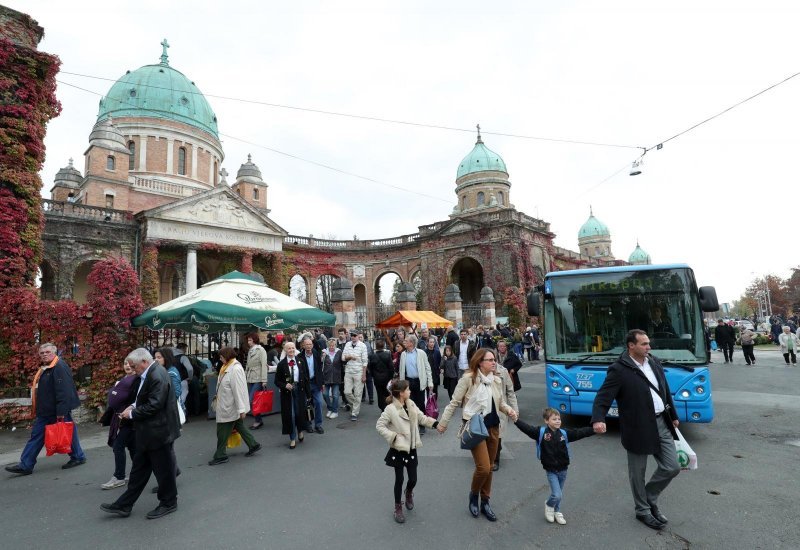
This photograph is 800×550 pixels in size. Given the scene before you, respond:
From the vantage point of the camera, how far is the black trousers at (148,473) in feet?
14.1

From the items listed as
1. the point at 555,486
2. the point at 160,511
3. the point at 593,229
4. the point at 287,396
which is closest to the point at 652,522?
the point at 555,486

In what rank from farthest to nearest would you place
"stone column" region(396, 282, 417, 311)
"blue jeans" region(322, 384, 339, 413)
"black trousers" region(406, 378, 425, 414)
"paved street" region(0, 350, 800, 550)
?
"stone column" region(396, 282, 417, 311) < "blue jeans" region(322, 384, 339, 413) < "black trousers" region(406, 378, 425, 414) < "paved street" region(0, 350, 800, 550)

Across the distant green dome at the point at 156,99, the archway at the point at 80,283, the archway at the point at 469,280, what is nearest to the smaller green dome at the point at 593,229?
the archway at the point at 469,280

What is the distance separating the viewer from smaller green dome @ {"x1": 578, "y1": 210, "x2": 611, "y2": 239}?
7162 centimetres

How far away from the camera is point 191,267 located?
2530 centimetres

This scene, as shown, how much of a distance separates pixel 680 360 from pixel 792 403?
5051 mm

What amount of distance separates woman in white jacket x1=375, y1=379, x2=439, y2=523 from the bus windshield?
3.84m

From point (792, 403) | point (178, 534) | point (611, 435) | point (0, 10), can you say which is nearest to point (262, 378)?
point (178, 534)

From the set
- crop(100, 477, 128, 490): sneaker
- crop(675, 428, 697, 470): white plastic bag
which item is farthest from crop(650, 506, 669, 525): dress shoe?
crop(100, 477, 128, 490): sneaker

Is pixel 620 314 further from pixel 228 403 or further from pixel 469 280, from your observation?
pixel 469 280

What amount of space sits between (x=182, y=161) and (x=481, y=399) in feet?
119

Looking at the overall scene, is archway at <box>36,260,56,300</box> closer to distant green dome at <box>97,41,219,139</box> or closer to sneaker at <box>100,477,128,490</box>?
distant green dome at <box>97,41,219,139</box>

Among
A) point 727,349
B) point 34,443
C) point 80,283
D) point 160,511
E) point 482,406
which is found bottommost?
point 160,511

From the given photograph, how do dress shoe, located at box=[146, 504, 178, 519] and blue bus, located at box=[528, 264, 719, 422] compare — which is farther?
blue bus, located at box=[528, 264, 719, 422]
